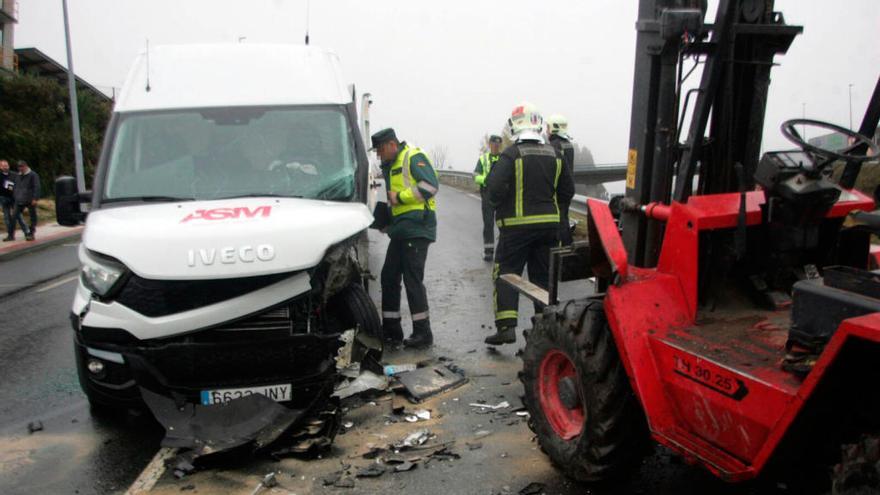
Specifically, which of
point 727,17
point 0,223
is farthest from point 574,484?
point 0,223

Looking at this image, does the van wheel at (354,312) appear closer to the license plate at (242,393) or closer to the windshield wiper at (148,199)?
the license plate at (242,393)

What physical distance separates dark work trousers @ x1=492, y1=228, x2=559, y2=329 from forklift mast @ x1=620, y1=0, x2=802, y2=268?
2.05 m

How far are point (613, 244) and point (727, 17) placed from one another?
3.88 ft

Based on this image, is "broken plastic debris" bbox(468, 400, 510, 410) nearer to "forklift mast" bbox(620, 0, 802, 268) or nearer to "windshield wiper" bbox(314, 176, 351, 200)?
"forklift mast" bbox(620, 0, 802, 268)

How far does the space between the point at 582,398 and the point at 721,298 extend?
831 mm

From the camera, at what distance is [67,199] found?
213 inches

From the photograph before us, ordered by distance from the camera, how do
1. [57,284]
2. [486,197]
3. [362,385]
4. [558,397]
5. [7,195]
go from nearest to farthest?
[558,397] < [362,385] < [57,284] < [486,197] < [7,195]

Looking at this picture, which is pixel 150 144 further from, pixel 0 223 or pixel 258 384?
pixel 0 223

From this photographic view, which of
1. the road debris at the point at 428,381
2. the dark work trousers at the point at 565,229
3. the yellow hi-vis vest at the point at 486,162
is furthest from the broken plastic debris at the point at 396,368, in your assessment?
the yellow hi-vis vest at the point at 486,162

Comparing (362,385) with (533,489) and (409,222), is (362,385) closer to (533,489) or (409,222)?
(533,489)

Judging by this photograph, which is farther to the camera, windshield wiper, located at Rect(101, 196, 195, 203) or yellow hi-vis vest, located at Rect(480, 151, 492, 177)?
yellow hi-vis vest, located at Rect(480, 151, 492, 177)

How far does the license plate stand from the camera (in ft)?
14.0

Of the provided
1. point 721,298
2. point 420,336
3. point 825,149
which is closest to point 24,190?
point 420,336

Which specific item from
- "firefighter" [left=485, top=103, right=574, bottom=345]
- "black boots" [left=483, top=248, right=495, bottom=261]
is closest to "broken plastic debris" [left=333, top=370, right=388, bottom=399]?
"firefighter" [left=485, top=103, right=574, bottom=345]
